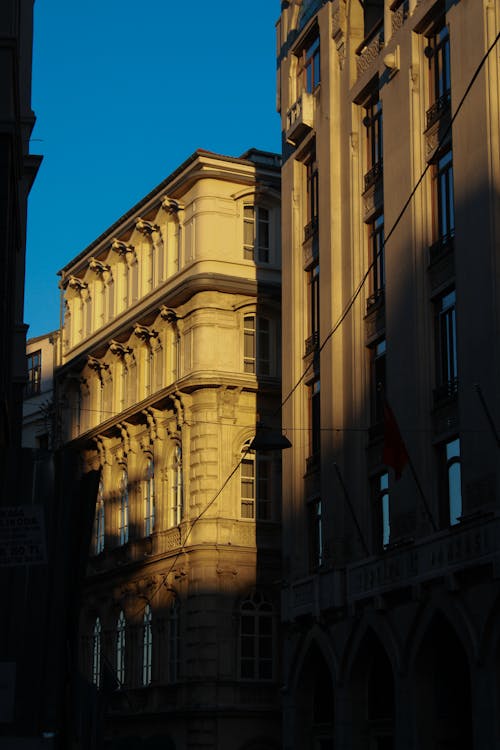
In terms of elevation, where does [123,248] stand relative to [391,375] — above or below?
above

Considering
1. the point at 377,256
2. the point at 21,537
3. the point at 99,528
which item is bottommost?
the point at 21,537

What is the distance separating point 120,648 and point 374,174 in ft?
78.0

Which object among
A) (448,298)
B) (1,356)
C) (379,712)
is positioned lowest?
(379,712)

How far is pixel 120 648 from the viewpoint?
181ft

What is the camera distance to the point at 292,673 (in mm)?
41938

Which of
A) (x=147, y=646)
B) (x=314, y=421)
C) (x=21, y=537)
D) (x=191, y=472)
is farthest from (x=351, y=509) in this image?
(x=21, y=537)

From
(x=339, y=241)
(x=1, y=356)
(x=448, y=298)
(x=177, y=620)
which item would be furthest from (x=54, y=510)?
(x=177, y=620)

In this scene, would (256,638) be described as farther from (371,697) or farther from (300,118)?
(300,118)

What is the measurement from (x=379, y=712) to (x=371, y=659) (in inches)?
55.9

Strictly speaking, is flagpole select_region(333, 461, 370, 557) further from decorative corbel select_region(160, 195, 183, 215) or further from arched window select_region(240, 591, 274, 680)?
decorative corbel select_region(160, 195, 183, 215)

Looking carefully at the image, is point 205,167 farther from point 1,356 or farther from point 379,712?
point 1,356

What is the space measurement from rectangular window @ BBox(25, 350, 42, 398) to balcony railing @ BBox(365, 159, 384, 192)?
34.2m

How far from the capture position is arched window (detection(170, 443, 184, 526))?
51406 millimetres

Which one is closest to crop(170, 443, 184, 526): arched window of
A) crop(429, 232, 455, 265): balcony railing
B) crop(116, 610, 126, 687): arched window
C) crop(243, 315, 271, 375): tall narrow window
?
crop(243, 315, 271, 375): tall narrow window
